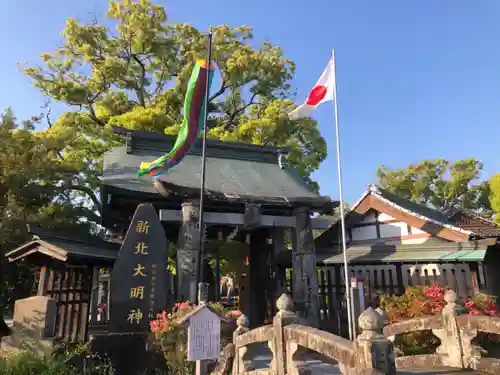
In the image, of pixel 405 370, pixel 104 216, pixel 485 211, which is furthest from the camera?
pixel 485 211

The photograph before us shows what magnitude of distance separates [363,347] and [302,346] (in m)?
1.50

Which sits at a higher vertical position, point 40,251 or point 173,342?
point 40,251

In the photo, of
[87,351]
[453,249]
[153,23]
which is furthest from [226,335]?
A: [153,23]

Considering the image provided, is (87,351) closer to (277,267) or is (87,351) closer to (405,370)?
(405,370)

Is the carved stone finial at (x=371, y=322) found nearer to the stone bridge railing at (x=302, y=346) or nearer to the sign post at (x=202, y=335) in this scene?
the stone bridge railing at (x=302, y=346)

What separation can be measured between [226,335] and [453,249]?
7.62 metres

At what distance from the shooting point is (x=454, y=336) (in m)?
7.54

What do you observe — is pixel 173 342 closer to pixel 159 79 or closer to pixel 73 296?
pixel 73 296

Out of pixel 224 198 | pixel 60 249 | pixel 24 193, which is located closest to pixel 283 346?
pixel 60 249

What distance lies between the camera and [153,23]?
859 inches

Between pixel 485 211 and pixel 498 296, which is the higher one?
pixel 485 211

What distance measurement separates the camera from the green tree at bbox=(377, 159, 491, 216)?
42.1 metres

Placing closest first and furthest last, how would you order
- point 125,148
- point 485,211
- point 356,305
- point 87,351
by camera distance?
1. point 87,351
2. point 356,305
3. point 125,148
4. point 485,211

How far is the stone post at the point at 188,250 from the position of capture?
35.6 ft
